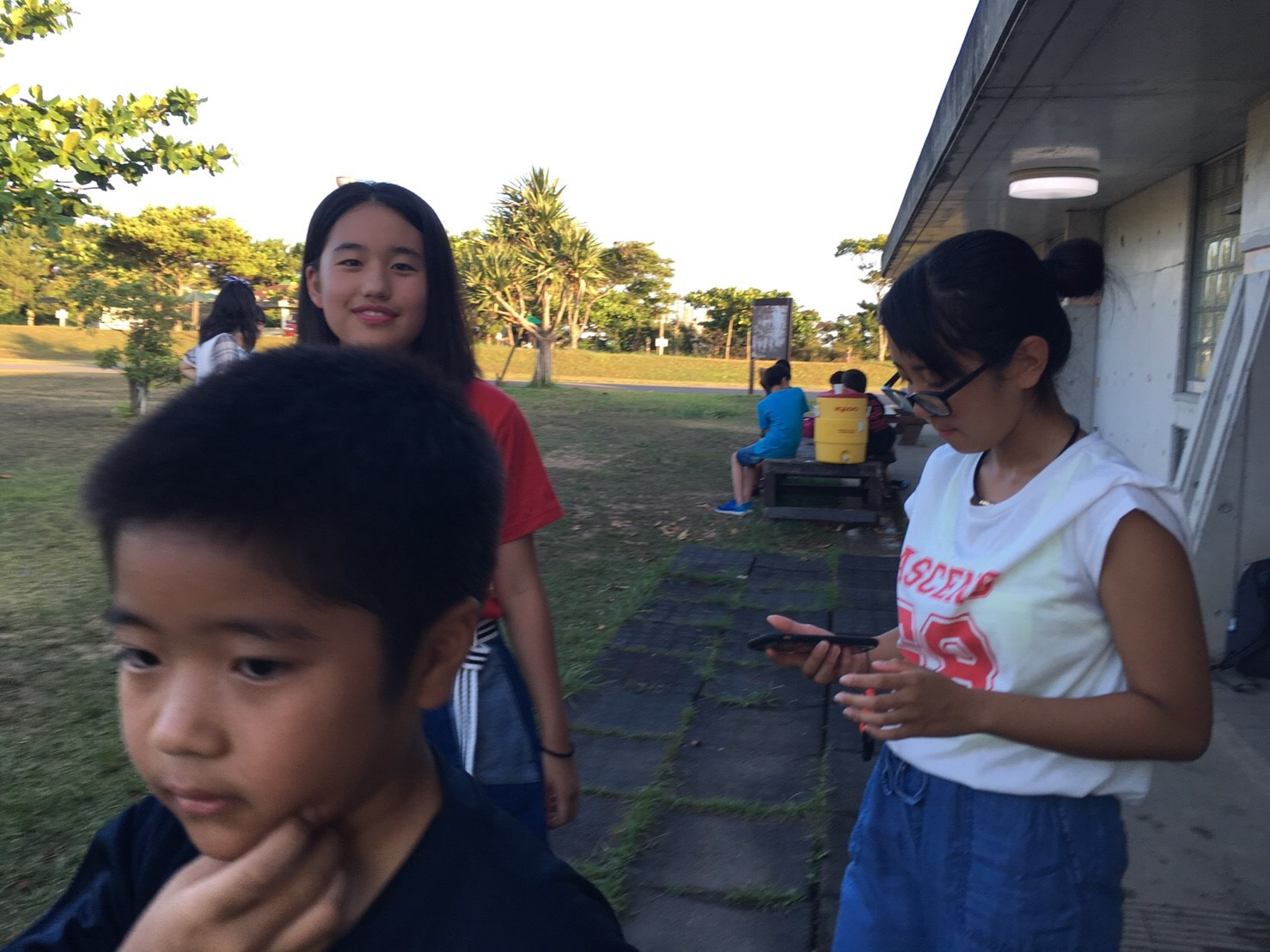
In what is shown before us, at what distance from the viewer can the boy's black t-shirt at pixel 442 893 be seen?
83 cm

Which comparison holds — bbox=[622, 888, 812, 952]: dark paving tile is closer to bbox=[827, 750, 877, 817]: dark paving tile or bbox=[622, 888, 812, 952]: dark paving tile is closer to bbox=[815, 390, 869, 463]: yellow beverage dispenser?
bbox=[827, 750, 877, 817]: dark paving tile

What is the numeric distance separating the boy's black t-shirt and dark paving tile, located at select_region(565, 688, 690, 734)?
9.43 feet

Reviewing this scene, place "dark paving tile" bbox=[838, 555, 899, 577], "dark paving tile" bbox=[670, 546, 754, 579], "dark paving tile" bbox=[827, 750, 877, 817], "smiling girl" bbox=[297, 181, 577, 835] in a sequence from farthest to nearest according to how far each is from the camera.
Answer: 1. "dark paving tile" bbox=[838, 555, 899, 577]
2. "dark paving tile" bbox=[670, 546, 754, 579]
3. "dark paving tile" bbox=[827, 750, 877, 817]
4. "smiling girl" bbox=[297, 181, 577, 835]

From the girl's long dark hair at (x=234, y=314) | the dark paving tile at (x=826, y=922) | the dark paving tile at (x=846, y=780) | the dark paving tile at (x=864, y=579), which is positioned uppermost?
the girl's long dark hair at (x=234, y=314)

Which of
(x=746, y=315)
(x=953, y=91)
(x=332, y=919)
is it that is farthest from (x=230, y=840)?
(x=746, y=315)

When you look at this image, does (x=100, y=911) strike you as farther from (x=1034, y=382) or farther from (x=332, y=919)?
(x=1034, y=382)

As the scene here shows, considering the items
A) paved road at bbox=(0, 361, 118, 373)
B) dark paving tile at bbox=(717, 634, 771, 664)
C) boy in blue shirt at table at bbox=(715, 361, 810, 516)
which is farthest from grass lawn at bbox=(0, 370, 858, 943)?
paved road at bbox=(0, 361, 118, 373)

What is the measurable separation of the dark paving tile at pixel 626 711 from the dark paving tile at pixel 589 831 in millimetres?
596

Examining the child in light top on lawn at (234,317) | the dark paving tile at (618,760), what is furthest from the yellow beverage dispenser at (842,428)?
the dark paving tile at (618,760)

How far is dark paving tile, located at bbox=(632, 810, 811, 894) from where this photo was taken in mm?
2732

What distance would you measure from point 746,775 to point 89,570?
4.14 m

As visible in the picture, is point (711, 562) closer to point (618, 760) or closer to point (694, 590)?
point (694, 590)

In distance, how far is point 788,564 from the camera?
254 inches

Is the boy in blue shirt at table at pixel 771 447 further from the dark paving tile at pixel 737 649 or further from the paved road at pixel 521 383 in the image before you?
the paved road at pixel 521 383
